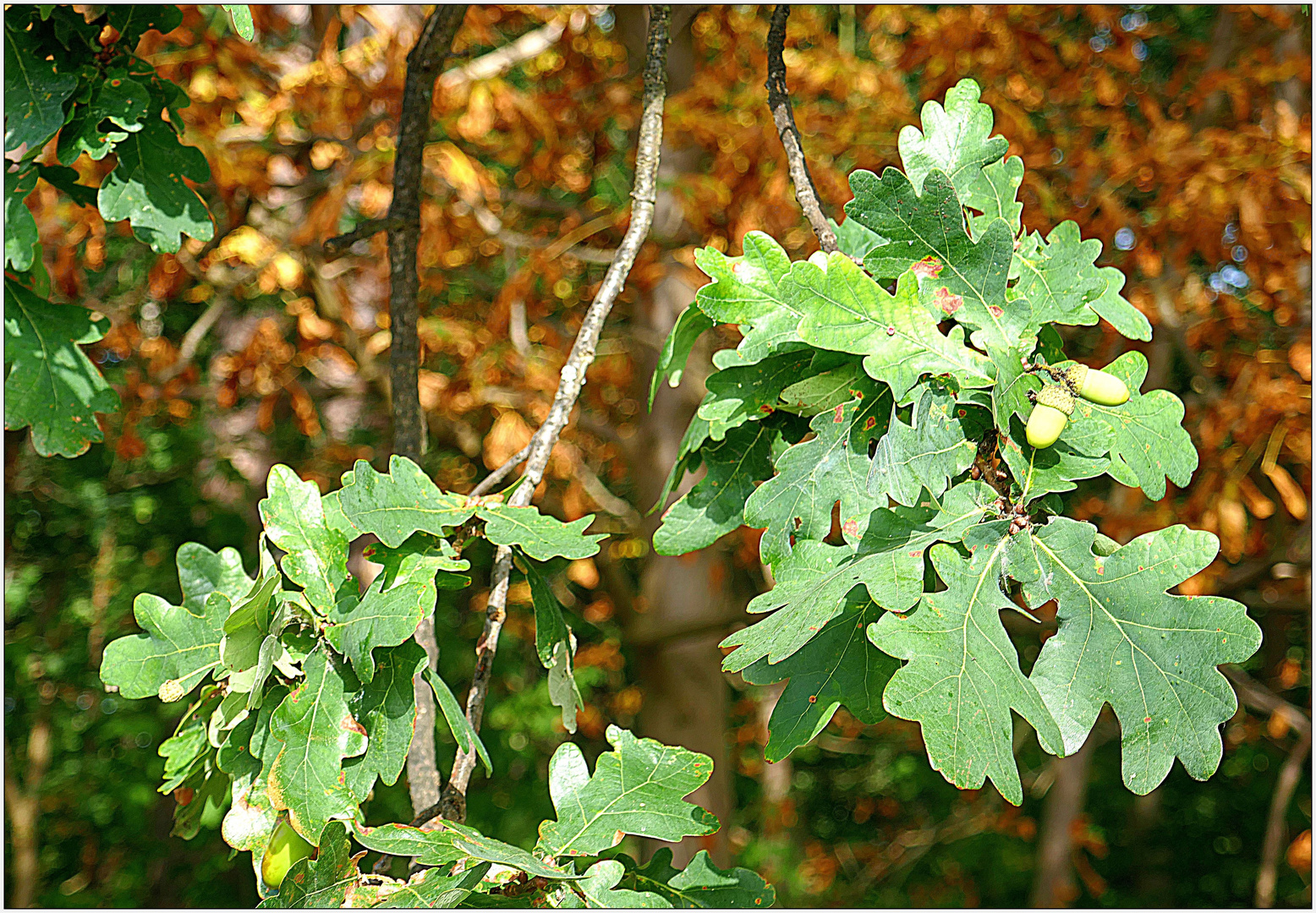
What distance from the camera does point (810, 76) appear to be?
101 inches

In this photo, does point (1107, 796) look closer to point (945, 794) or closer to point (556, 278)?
point (945, 794)

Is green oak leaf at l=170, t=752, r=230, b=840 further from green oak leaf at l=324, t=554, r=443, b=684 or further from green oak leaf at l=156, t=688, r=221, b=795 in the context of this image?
green oak leaf at l=324, t=554, r=443, b=684

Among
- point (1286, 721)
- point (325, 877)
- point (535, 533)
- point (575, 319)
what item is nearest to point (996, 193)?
point (535, 533)

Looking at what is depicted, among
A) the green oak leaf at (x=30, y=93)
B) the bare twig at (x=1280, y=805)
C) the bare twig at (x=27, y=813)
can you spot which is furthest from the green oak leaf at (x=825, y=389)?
the bare twig at (x=27, y=813)

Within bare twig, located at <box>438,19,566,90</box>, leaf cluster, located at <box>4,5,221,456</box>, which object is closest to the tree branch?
leaf cluster, located at <box>4,5,221,456</box>

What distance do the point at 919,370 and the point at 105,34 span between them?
79 centimetres

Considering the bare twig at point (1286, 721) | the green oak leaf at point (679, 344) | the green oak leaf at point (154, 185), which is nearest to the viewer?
the green oak leaf at point (679, 344)

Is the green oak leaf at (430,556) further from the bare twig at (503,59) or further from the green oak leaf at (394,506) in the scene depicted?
the bare twig at (503,59)

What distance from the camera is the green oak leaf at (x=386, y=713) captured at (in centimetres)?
61

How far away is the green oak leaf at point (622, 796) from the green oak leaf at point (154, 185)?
58cm

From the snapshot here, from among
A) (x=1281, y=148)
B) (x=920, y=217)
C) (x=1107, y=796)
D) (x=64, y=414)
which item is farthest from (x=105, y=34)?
(x=1107, y=796)

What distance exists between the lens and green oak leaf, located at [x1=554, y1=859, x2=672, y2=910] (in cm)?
58

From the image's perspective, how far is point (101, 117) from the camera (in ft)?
2.82

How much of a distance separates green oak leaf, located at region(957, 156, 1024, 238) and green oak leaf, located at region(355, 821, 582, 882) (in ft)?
1.59
